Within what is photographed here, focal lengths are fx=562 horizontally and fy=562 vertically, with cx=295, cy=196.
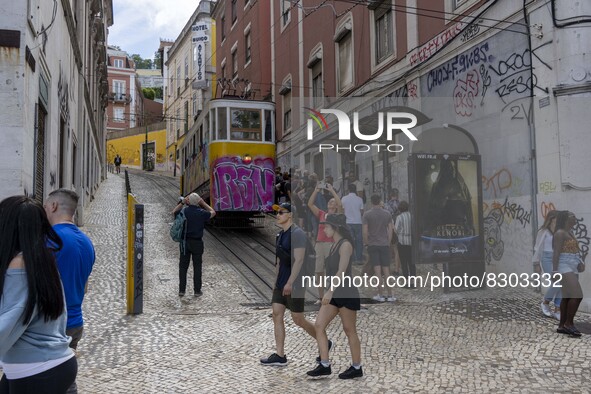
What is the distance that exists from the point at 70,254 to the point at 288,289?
96.3 inches

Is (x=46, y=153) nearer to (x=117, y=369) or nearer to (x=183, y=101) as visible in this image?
(x=117, y=369)

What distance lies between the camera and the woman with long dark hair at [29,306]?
92.0 inches

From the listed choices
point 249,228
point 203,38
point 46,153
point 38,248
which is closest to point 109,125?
point 203,38

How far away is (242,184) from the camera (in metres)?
14.8

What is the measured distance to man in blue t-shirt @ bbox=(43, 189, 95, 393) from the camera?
11.2 ft

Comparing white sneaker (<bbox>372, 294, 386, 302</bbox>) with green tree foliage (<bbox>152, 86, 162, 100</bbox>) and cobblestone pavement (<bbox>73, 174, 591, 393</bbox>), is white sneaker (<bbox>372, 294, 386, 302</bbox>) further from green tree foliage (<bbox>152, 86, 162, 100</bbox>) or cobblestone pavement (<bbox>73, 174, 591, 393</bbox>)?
green tree foliage (<bbox>152, 86, 162, 100</bbox>)

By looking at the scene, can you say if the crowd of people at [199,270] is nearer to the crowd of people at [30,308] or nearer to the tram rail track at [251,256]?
the crowd of people at [30,308]

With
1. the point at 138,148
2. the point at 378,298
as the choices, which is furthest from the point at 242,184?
the point at 138,148

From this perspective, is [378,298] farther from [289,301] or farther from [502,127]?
[502,127]

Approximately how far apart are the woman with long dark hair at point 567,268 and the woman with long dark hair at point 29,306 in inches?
234

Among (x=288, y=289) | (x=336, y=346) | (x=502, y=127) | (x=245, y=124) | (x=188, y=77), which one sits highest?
(x=188, y=77)

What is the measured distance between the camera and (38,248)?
2436mm

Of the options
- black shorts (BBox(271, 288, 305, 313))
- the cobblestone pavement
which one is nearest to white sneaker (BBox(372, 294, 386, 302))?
the cobblestone pavement

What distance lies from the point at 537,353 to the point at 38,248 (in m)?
5.28
